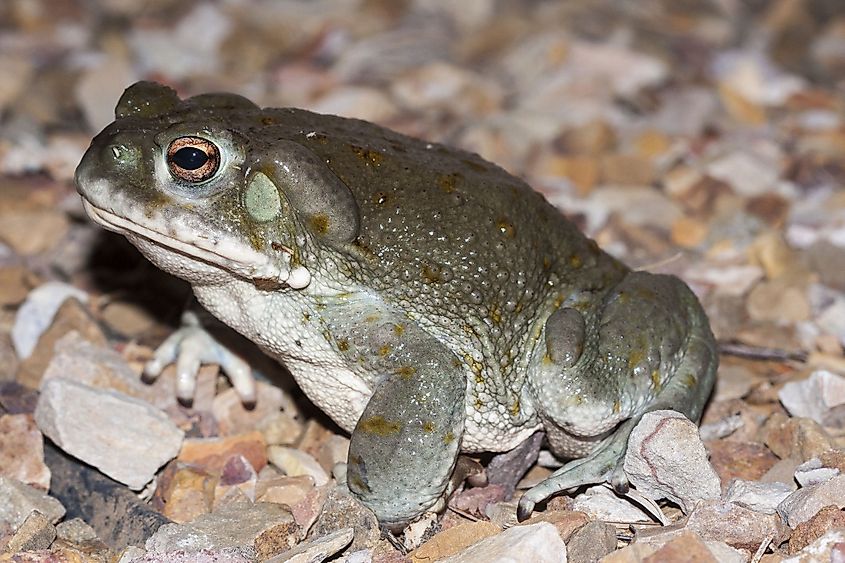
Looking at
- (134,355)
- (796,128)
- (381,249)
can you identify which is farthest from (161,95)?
(796,128)

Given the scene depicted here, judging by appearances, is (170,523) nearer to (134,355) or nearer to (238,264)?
(238,264)

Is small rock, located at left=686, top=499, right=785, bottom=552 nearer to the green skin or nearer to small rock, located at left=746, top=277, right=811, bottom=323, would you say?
the green skin

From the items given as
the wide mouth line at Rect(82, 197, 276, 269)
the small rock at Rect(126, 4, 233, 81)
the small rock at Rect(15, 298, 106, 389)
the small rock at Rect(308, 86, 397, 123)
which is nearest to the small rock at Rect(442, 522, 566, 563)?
the wide mouth line at Rect(82, 197, 276, 269)

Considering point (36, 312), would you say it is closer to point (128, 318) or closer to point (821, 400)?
point (128, 318)

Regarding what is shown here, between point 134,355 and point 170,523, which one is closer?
point 170,523

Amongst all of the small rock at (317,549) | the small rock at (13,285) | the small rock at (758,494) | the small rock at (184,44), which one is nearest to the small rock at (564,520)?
the small rock at (758,494)

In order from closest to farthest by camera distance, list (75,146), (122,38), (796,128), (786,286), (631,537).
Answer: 1. (631,537)
2. (786,286)
3. (75,146)
4. (796,128)
5. (122,38)

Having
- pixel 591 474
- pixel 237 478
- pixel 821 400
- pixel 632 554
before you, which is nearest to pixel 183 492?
pixel 237 478
